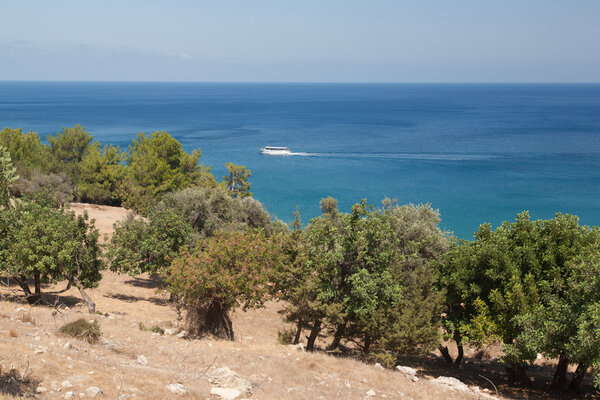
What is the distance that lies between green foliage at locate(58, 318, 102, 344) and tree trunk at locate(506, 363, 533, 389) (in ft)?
58.5

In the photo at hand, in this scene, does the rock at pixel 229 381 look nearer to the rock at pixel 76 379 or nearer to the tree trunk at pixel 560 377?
the rock at pixel 76 379

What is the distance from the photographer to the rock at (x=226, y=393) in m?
13.3

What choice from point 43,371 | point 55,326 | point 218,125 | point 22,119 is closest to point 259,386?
point 43,371

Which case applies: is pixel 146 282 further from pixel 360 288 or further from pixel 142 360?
pixel 360 288

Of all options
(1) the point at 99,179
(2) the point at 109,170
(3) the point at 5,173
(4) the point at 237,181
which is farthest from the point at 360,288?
(1) the point at 99,179

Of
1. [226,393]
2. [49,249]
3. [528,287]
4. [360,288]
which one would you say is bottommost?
[226,393]

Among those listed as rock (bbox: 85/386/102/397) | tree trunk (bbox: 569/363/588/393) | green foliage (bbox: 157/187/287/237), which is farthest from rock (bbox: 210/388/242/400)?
green foliage (bbox: 157/187/287/237)

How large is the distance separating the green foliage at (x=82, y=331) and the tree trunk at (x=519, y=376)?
1782 cm

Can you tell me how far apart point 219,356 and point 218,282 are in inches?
143

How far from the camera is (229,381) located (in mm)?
14312

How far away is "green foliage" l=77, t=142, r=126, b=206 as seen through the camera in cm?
6362

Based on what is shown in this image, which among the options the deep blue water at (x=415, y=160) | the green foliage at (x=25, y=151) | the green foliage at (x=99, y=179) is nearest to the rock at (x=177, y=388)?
the green foliage at (x=99, y=179)

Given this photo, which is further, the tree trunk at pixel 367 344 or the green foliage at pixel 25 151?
the green foliage at pixel 25 151

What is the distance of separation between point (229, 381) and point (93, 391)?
4116mm
